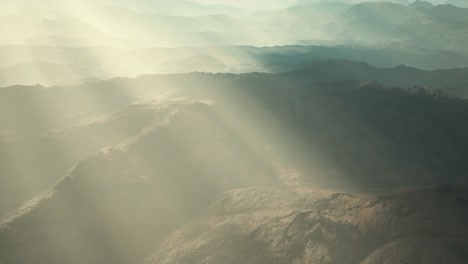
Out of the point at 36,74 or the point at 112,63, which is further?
the point at 112,63

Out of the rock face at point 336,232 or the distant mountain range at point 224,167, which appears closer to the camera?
the rock face at point 336,232

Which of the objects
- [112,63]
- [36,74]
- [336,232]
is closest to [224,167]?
[336,232]

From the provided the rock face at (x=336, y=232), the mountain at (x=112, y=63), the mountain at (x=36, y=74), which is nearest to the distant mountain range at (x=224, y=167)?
the rock face at (x=336, y=232)

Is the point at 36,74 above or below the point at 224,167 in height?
above

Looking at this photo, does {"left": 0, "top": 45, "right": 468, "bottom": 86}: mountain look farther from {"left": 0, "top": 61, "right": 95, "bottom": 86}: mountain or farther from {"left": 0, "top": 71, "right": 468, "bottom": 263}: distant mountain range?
{"left": 0, "top": 71, "right": 468, "bottom": 263}: distant mountain range

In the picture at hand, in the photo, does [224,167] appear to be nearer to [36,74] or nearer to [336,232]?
[336,232]

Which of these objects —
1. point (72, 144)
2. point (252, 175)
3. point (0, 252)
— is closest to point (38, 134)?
point (72, 144)

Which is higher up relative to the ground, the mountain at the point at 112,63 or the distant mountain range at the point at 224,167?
the mountain at the point at 112,63

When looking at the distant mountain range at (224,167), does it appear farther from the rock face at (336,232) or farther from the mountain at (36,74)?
the mountain at (36,74)
